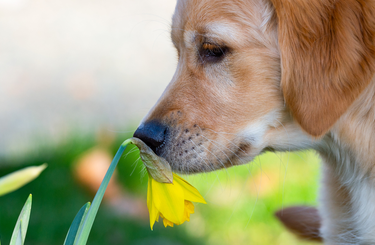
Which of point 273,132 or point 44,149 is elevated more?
point 273,132

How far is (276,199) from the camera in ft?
9.49

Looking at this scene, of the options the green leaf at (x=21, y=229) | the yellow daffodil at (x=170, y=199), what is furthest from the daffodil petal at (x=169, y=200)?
the green leaf at (x=21, y=229)

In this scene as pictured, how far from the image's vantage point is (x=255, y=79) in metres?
1.34

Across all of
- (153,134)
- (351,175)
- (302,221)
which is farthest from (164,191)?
(302,221)

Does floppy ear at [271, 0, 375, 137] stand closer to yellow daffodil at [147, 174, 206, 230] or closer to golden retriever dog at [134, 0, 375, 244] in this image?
golden retriever dog at [134, 0, 375, 244]

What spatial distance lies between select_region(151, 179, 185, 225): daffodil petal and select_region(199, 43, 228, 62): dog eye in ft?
2.37

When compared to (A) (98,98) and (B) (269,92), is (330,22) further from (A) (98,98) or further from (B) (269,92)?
(A) (98,98)

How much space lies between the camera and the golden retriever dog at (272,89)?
1.23 meters

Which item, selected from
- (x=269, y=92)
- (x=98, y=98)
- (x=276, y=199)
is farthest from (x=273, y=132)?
(x=98, y=98)

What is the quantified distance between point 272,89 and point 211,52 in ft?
0.89

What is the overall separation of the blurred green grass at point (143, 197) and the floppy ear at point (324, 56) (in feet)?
3.47

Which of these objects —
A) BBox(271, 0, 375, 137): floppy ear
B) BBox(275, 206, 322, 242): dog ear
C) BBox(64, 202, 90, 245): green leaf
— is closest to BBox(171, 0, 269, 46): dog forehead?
BBox(271, 0, 375, 137): floppy ear

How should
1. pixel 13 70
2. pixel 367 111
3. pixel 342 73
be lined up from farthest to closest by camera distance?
1. pixel 13 70
2. pixel 367 111
3. pixel 342 73

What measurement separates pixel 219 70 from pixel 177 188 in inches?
27.8
